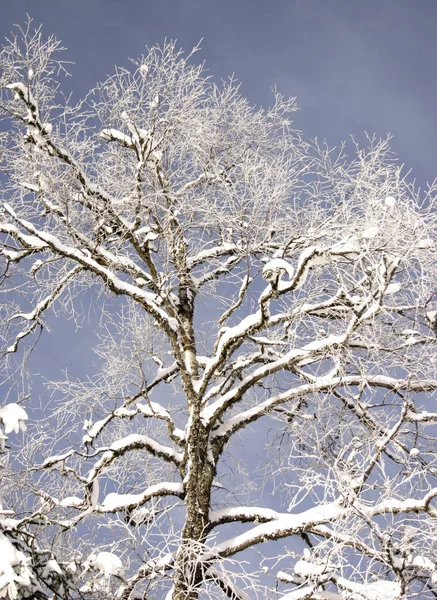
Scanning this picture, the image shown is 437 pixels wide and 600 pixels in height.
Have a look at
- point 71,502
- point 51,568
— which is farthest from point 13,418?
point 71,502

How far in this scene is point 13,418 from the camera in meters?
4.93

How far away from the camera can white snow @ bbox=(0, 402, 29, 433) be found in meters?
4.92

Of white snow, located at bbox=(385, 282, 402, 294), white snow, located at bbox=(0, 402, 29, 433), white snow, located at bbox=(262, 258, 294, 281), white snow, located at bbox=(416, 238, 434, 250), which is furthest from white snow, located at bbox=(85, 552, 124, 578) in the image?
white snow, located at bbox=(416, 238, 434, 250)

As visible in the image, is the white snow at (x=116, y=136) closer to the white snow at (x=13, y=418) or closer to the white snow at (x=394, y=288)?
the white snow at (x=394, y=288)

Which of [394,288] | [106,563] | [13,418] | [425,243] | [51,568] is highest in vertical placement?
[394,288]

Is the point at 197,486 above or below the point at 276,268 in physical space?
below

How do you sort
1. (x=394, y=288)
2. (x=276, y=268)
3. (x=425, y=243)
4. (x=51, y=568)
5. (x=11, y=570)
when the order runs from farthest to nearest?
(x=394, y=288), (x=276, y=268), (x=425, y=243), (x=51, y=568), (x=11, y=570)

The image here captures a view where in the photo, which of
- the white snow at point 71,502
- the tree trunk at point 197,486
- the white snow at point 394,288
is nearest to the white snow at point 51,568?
the tree trunk at point 197,486

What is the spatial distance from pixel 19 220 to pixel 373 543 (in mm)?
5318

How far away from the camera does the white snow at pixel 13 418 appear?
4918 millimetres

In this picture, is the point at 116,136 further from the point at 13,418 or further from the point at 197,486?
the point at 13,418

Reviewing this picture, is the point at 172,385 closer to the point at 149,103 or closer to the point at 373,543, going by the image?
the point at 149,103

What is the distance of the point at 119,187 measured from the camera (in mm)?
8117

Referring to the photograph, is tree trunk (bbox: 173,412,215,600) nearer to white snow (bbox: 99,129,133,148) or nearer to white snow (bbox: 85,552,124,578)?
white snow (bbox: 85,552,124,578)
